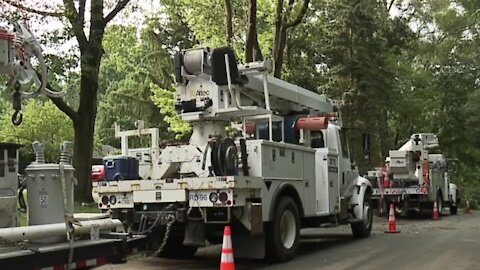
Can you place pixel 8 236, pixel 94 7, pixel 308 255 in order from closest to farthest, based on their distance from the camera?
1. pixel 8 236
2. pixel 308 255
3. pixel 94 7

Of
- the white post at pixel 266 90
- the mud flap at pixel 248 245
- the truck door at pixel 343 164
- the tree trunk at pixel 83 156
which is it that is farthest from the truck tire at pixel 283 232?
the tree trunk at pixel 83 156

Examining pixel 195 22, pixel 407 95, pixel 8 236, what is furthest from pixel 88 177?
pixel 407 95

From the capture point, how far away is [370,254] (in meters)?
12.5

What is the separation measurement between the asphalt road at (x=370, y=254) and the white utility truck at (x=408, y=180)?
6174mm

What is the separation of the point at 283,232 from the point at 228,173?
5.98ft

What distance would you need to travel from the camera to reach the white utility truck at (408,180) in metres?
23.7

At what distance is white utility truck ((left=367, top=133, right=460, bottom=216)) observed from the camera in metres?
23.7

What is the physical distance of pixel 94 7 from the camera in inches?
821

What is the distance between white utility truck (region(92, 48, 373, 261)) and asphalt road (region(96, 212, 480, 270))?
1.44 ft

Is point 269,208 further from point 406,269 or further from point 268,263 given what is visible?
point 406,269

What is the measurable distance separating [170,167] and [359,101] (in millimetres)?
20010

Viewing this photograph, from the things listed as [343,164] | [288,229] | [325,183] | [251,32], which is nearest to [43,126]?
[251,32]

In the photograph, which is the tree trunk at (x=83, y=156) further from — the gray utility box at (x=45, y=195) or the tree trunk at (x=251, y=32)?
the gray utility box at (x=45, y=195)

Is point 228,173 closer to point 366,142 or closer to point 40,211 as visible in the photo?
point 40,211
